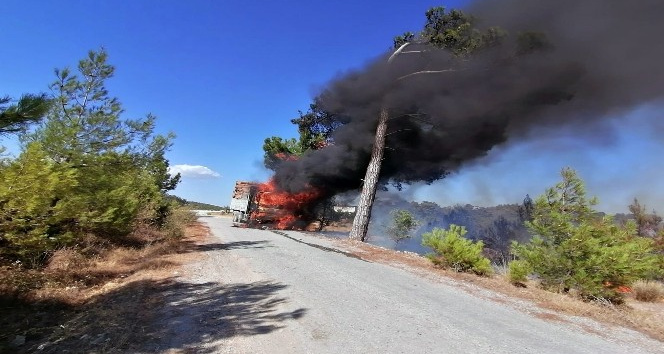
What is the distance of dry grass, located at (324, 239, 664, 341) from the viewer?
5.77m

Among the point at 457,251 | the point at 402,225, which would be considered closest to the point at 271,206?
the point at 402,225

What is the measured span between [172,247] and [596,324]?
1102 cm

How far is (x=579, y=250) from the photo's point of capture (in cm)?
741

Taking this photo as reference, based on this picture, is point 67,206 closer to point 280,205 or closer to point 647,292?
point 647,292

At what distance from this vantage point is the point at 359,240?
16562 millimetres

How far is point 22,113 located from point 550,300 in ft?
28.1

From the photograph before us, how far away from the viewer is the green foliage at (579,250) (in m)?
7.00

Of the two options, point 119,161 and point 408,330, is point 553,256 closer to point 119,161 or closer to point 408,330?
point 408,330

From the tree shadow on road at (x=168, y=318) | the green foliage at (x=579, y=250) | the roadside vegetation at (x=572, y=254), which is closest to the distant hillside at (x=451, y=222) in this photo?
the roadside vegetation at (x=572, y=254)

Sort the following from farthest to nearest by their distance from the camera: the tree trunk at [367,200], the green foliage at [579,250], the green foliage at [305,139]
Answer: the green foliage at [305,139], the tree trunk at [367,200], the green foliage at [579,250]

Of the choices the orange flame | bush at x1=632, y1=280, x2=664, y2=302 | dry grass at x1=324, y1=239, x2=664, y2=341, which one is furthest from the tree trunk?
bush at x1=632, y1=280, x2=664, y2=302

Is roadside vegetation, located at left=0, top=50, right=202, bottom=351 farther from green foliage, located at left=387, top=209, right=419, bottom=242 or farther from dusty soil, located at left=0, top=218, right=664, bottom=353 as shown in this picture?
green foliage, located at left=387, top=209, right=419, bottom=242

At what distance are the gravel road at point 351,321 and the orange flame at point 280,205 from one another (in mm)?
16317

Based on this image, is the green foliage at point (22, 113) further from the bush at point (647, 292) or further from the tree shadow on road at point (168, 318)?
the bush at point (647, 292)
